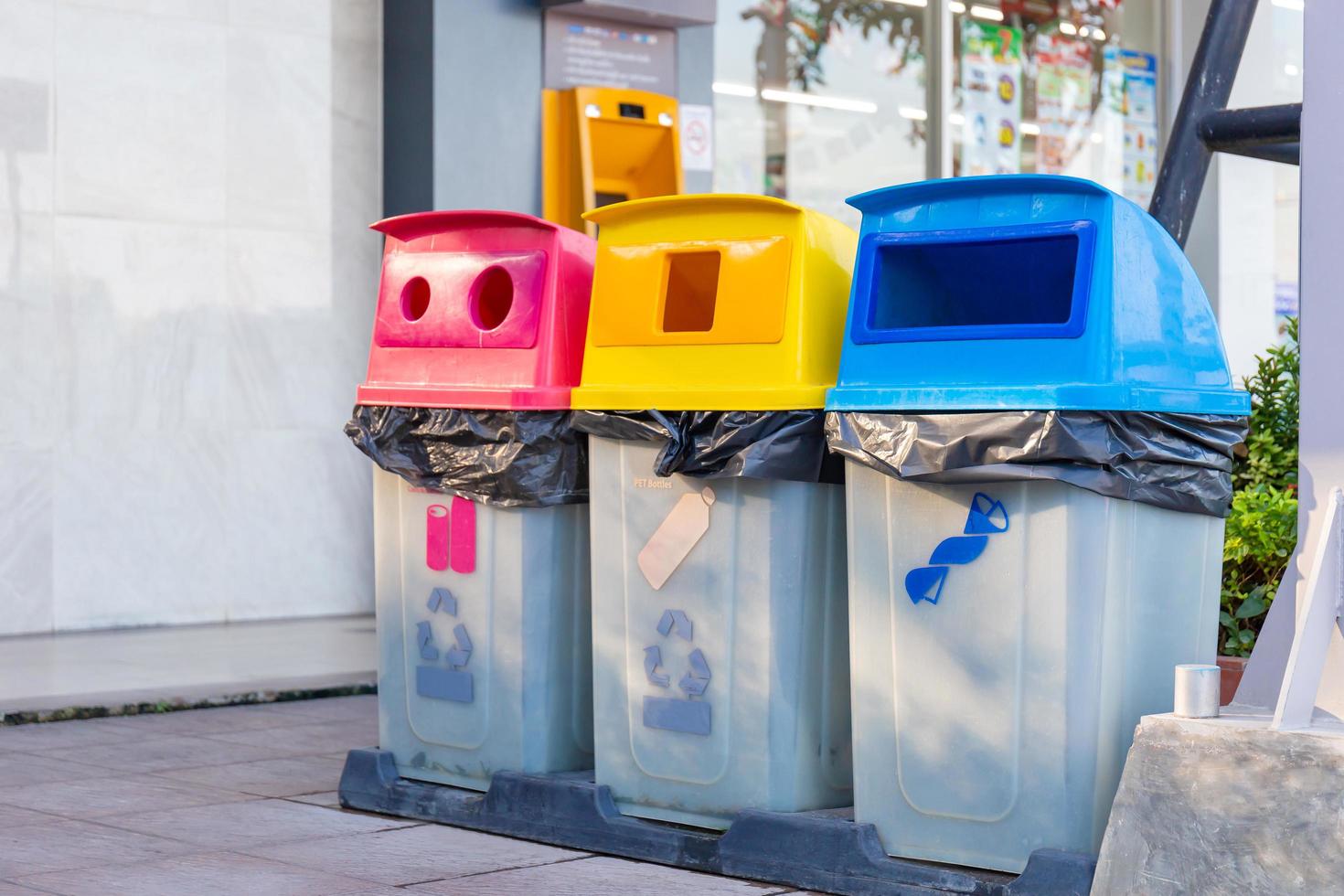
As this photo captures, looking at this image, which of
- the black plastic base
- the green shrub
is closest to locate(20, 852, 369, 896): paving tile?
the black plastic base

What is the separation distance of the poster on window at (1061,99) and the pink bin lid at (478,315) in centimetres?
705

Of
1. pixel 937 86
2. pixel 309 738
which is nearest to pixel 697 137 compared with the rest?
pixel 937 86

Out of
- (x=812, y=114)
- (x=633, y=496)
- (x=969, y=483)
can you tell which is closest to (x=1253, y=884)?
(x=969, y=483)

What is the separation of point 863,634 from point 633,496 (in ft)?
2.11

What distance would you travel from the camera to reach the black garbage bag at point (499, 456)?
4.02m

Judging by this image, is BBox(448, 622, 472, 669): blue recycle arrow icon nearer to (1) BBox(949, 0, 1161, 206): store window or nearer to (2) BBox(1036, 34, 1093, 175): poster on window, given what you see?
(1) BBox(949, 0, 1161, 206): store window

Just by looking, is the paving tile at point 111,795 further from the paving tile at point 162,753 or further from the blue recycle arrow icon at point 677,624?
the blue recycle arrow icon at point 677,624

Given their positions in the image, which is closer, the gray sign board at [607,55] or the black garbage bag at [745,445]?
the black garbage bag at [745,445]

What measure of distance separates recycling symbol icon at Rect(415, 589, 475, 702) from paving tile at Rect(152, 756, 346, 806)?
0.59 meters

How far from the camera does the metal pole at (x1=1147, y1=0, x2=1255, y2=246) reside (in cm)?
408

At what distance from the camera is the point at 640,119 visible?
840 cm

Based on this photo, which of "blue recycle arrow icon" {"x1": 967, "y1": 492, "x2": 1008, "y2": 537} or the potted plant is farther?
the potted plant

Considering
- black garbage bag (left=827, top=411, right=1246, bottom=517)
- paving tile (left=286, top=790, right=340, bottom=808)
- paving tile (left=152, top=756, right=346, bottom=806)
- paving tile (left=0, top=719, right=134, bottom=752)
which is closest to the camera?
black garbage bag (left=827, top=411, right=1246, bottom=517)

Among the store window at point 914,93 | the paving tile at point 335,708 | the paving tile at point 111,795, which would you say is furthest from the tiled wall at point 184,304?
the paving tile at point 111,795
